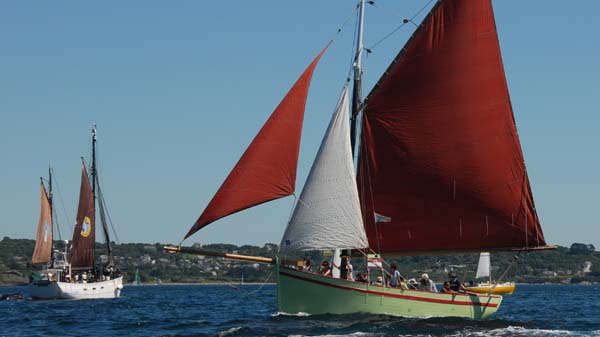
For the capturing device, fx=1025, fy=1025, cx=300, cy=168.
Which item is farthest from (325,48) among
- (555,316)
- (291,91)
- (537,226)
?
(555,316)

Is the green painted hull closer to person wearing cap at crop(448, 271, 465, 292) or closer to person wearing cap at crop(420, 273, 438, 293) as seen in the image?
person wearing cap at crop(420, 273, 438, 293)

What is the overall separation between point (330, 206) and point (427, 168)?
17.1 ft

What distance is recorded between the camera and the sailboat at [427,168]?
4578cm

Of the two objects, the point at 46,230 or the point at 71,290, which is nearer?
the point at 71,290

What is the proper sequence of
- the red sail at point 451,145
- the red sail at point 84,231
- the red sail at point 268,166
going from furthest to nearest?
the red sail at point 84,231 < the red sail at point 451,145 < the red sail at point 268,166

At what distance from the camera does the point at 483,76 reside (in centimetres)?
4728

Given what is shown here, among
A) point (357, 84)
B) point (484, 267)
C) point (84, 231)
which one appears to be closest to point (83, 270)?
point (84, 231)

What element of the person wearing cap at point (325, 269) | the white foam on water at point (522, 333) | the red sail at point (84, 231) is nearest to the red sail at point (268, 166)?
the person wearing cap at point (325, 269)

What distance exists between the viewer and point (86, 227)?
102 metres

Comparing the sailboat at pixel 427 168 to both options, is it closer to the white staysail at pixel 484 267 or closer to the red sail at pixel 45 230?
the white staysail at pixel 484 267

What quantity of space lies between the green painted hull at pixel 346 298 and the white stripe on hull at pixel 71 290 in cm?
5527

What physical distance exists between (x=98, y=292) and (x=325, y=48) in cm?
5955

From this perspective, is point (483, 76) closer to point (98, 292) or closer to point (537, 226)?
point (537, 226)

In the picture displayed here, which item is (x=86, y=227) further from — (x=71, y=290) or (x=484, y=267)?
(x=484, y=267)
